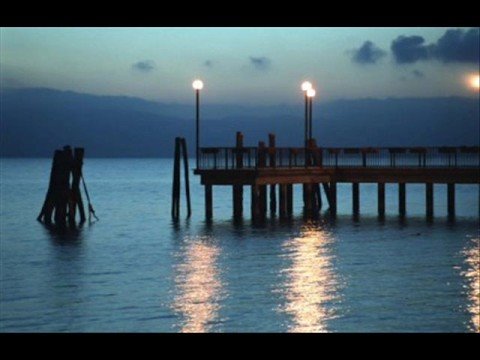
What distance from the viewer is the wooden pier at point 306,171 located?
46.4m

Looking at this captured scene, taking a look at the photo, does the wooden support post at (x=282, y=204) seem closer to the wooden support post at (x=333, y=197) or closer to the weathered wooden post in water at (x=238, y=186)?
the weathered wooden post in water at (x=238, y=186)

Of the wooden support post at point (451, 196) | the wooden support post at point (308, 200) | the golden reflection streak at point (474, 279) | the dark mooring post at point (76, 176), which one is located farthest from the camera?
the wooden support post at point (308, 200)

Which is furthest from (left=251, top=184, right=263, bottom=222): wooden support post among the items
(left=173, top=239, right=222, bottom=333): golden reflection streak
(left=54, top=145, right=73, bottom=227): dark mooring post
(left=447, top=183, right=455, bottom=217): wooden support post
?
(left=447, top=183, right=455, bottom=217): wooden support post

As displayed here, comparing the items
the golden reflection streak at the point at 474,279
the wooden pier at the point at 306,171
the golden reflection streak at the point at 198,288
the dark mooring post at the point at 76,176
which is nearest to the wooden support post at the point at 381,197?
the wooden pier at the point at 306,171

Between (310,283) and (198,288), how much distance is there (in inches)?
121

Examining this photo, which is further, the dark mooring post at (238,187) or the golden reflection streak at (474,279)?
the dark mooring post at (238,187)

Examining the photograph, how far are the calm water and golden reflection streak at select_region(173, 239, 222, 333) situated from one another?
42 mm

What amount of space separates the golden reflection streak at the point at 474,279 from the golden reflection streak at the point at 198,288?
18.5 ft

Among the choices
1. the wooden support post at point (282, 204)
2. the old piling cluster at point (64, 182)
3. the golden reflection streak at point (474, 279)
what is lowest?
the golden reflection streak at point (474, 279)

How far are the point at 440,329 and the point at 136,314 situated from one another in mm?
6841

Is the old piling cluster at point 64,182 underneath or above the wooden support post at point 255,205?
above

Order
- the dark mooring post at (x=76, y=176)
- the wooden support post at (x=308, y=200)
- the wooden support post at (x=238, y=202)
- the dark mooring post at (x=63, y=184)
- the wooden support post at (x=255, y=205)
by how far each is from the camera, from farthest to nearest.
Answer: the wooden support post at (x=308, y=200) → the wooden support post at (x=238, y=202) → the wooden support post at (x=255, y=205) → the dark mooring post at (x=76, y=176) → the dark mooring post at (x=63, y=184)

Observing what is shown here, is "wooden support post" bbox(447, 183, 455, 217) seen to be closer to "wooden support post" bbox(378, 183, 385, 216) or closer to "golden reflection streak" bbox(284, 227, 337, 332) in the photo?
"wooden support post" bbox(378, 183, 385, 216)
